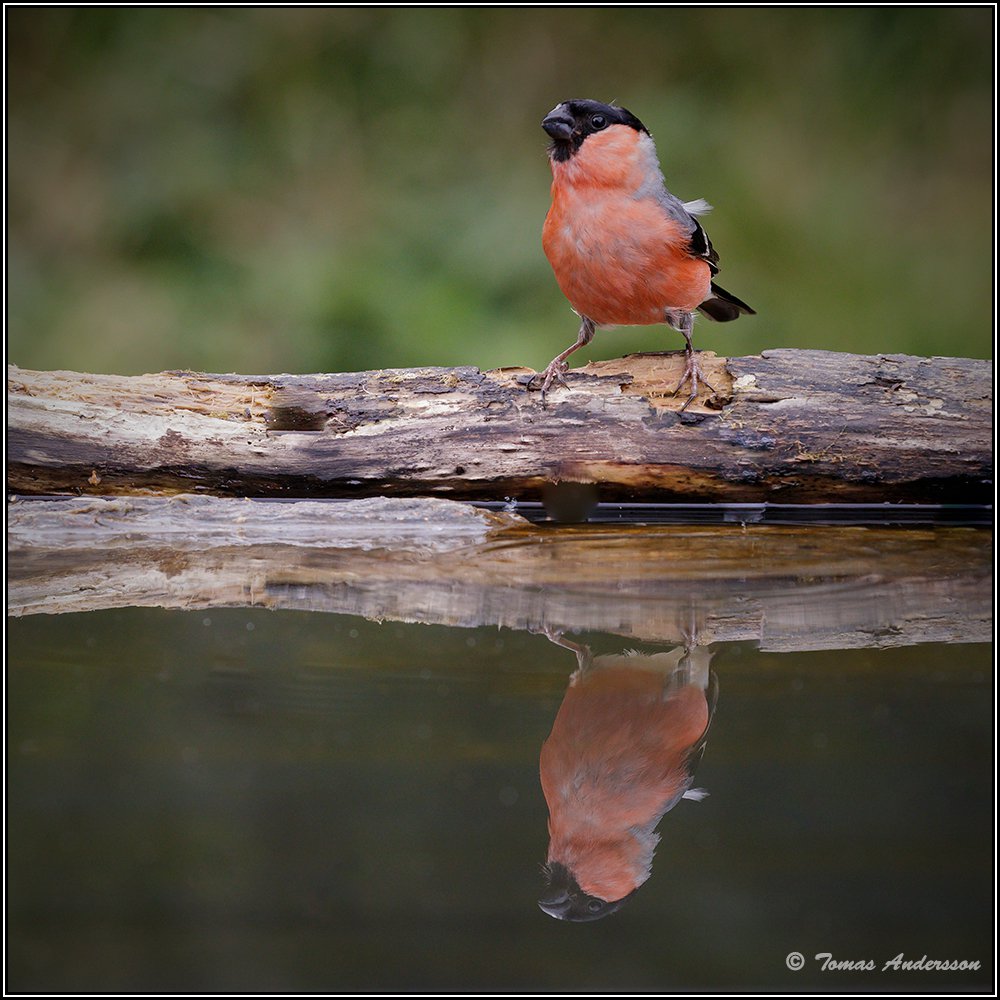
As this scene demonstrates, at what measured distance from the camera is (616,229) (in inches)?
97.9

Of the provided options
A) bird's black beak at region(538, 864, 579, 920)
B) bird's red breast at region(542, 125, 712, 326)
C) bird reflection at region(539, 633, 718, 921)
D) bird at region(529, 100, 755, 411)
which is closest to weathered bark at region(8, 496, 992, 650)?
bird reflection at region(539, 633, 718, 921)

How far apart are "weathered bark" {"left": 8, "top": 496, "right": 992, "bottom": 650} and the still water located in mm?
89

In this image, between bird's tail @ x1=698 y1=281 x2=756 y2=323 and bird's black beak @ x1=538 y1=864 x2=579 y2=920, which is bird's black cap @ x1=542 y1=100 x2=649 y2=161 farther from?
bird's black beak @ x1=538 y1=864 x2=579 y2=920

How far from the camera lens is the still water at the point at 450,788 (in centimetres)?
86

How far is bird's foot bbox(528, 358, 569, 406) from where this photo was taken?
8.43ft

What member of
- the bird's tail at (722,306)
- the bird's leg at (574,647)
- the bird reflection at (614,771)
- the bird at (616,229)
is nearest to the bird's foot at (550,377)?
the bird at (616,229)

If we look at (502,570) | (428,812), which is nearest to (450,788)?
(428,812)

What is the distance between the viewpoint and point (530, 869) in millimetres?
954

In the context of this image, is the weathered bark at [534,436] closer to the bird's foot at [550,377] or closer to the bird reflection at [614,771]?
the bird's foot at [550,377]

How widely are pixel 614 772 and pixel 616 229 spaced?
1.63 metres

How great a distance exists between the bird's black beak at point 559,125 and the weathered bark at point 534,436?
0.57 meters

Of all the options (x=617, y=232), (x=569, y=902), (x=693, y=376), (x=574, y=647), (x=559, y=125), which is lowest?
(x=569, y=902)

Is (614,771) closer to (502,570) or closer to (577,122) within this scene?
(502,570)

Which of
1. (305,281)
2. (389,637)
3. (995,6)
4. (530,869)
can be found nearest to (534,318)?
(305,281)
